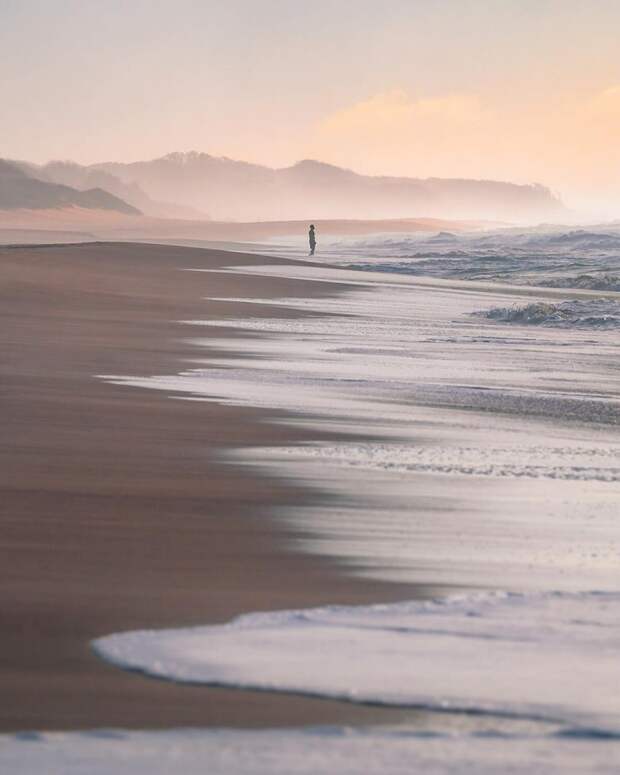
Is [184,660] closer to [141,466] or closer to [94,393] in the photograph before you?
[141,466]

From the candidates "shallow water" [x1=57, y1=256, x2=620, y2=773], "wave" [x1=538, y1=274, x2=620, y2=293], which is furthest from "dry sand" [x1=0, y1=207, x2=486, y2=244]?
"shallow water" [x1=57, y1=256, x2=620, y2=773]

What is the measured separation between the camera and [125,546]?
5.03 meters

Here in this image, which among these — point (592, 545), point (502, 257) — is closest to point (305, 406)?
point (592, 545)

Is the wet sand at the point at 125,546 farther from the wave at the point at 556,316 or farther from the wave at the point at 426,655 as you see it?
the wave at the point at 556,316

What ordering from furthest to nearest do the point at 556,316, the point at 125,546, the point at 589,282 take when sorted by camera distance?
the point at 589,282, the point at 556,316, the point at 125,546

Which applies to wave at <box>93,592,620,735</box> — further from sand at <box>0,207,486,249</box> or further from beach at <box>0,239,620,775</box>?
sand at <box>0,207,486,249</box>

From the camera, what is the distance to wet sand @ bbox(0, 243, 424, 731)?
133 inches

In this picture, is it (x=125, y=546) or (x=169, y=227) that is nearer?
(x=125, y=546)

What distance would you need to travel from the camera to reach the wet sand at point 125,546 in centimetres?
339

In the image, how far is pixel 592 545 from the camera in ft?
17.3

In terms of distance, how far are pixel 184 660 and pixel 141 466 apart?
3.09 meters

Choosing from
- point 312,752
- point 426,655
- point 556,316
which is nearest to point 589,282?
point 556,316

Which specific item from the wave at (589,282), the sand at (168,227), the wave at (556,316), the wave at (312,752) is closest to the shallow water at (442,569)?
the wave at (312,752)

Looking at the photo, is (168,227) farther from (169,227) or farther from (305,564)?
(305,564)
